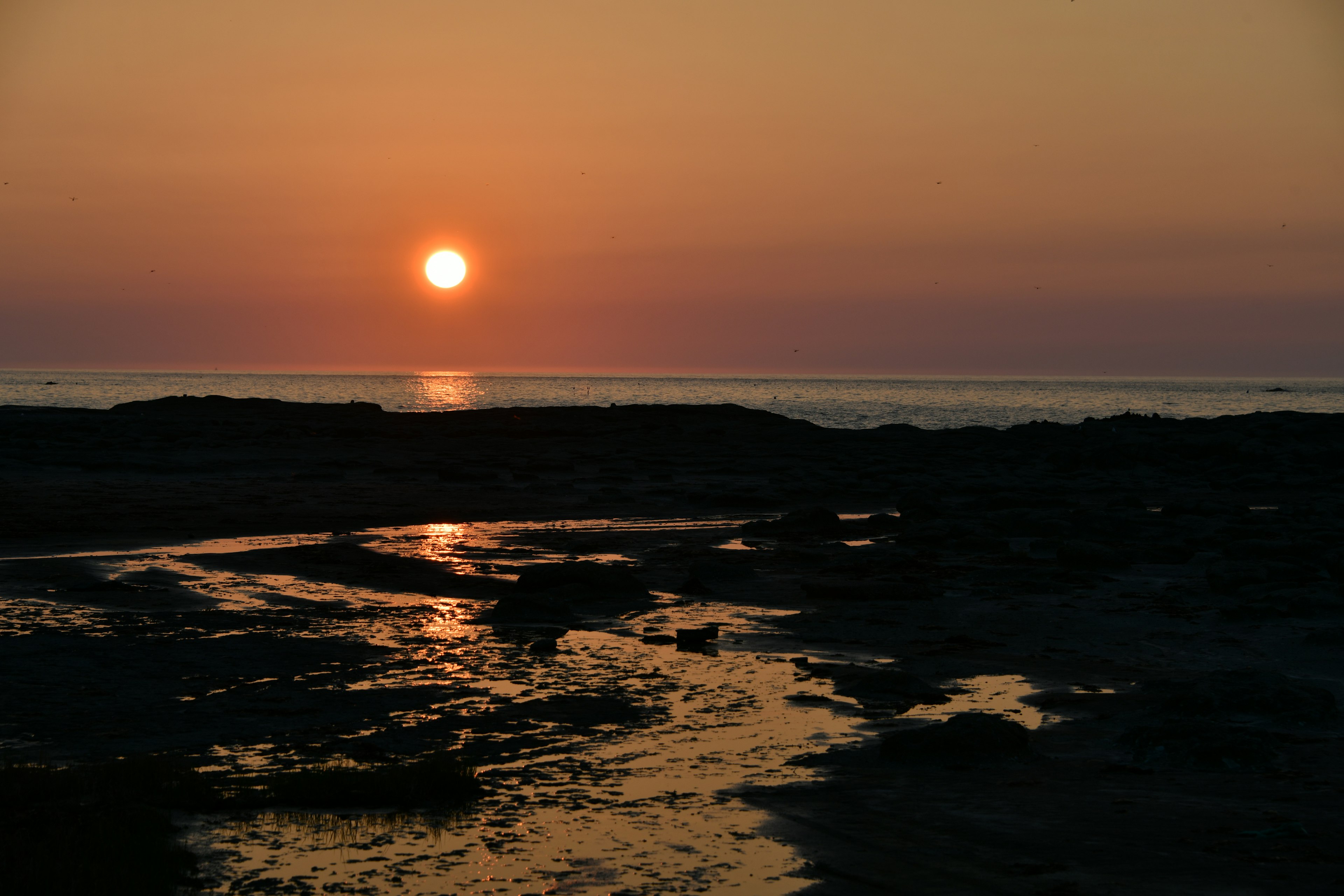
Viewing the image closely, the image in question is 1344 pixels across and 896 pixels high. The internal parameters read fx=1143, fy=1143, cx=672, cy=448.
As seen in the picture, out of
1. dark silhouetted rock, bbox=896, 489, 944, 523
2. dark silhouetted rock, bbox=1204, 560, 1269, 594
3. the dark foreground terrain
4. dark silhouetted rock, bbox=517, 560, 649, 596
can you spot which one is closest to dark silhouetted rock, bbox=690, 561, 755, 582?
the dark foreground terrain

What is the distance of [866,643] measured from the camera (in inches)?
512

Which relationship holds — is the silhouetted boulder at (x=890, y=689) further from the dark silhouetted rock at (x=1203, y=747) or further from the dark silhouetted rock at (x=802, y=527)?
the dark silhouetted rock at (x=802, y=527)

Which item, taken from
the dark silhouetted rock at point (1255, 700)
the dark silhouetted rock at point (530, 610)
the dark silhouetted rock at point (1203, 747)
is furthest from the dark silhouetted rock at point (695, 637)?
the dark silhouetted rock at point (1203, 747)

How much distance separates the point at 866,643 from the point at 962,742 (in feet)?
15.4

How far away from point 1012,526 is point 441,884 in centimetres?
1879

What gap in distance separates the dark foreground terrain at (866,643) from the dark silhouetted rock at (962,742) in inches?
1.0

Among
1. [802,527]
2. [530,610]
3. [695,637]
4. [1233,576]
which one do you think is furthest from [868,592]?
[802,527]

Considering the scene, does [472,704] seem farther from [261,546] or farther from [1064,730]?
[261,546]

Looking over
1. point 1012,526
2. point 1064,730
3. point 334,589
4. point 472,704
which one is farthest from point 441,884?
point 1012,526

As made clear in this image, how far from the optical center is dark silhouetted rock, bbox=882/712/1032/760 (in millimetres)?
8289

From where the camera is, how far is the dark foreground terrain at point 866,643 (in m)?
6.99

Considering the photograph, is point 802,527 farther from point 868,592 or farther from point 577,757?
point 577,757

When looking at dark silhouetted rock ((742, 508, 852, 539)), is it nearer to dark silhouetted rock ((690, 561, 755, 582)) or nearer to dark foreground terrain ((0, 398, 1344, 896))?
dark foreground terrain ((0, 398, 1344, 896))

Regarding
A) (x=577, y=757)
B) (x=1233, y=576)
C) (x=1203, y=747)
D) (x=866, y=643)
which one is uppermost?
(x=1233, y=576)
